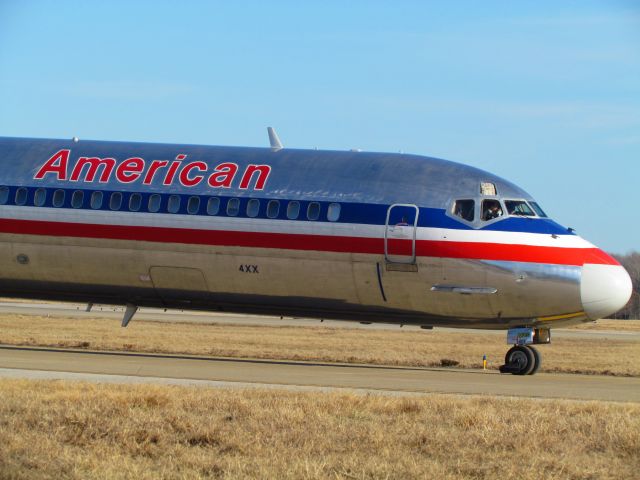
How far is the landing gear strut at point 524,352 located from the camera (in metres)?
26.9

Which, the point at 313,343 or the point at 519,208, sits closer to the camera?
the point at 519,208

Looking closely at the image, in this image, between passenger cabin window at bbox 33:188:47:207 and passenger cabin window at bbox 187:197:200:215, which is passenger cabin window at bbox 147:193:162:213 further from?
passenger cabin window at bbox 33:188:47:207

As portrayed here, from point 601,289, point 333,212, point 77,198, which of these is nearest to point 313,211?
point 333,212

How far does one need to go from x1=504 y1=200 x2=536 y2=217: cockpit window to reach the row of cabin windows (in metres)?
4.34

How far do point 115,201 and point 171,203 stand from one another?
1648 millimetres

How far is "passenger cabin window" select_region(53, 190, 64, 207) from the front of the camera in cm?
2897

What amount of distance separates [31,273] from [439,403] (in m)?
16.1

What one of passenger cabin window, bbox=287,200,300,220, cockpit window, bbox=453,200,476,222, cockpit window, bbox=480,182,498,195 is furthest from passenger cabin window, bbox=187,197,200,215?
cockpit window, bbox=480,182,498,195

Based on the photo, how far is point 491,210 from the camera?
87.1 ft

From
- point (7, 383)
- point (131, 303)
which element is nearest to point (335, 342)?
point (131, 303)

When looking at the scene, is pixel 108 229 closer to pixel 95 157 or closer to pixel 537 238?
pixel 95 157

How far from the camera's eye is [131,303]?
29.6 metres

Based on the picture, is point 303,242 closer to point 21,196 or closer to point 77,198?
point 77,198

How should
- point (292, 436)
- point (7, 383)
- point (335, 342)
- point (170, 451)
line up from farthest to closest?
point (335, 342) < point (7, 383) < point (292, 436) < point (170, 451)
